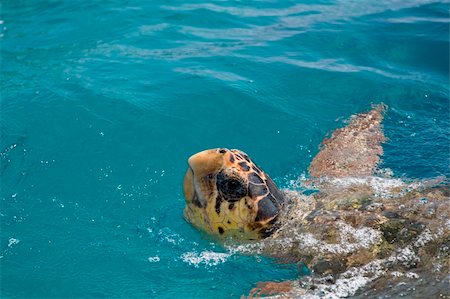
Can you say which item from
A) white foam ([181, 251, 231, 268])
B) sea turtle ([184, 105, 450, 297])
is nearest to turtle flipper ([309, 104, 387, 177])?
sea turtle ([184, 105, 450, 297])

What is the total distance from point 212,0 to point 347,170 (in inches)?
263

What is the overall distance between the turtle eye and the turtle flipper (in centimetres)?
187

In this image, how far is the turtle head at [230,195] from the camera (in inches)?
169

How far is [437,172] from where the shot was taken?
5961 mm

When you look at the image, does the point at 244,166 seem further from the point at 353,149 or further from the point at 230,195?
the point at 353,149

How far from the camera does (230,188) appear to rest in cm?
432

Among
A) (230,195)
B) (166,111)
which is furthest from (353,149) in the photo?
(230,195)

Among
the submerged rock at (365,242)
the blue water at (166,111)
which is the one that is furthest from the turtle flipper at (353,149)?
the submerged rock at (365,242)

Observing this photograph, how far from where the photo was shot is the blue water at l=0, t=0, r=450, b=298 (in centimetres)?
482

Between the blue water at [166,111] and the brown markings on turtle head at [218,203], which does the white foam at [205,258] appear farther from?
the brown markings on turtle head at [218,203]

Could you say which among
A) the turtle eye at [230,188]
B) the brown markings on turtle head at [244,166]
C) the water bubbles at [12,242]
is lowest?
the water bubbles at [12,242]

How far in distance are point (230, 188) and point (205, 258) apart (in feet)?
2.67

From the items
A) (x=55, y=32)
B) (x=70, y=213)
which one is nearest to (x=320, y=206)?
(x=70, y=213)

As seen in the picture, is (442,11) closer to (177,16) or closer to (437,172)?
(177,16)
